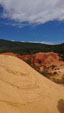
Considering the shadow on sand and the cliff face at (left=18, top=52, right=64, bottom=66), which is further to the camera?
the cliff face at (left=18, top=52, right=64, bottom=66)

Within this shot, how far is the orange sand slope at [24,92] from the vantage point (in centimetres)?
642

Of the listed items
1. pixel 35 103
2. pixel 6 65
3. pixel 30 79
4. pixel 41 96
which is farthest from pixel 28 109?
pixel 6 65

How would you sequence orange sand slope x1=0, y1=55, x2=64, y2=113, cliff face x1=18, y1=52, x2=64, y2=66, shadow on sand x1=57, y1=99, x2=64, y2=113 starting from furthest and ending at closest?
cliff face x1=18, y1=52, x2=64, y2=66
shadow on sand x1=57, y1=99, x2=64, y2=113
orange sand slope x1=0, y1=55, x2=64, y2=113

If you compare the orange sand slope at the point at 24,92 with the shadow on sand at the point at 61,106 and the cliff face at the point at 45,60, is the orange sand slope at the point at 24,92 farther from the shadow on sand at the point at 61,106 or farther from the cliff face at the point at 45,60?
the cliff face at the point at 45,60

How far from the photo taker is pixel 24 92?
6.90m

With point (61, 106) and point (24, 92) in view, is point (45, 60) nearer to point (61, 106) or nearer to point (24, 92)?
point (61, 106)

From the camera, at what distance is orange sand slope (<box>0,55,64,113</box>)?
21.1 ft

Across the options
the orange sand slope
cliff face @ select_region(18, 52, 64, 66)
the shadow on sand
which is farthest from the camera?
cliff face @ select_region(18, 52, 64, 66)

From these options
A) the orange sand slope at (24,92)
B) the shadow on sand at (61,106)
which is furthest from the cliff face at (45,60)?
the shadow on sand at (61,106)

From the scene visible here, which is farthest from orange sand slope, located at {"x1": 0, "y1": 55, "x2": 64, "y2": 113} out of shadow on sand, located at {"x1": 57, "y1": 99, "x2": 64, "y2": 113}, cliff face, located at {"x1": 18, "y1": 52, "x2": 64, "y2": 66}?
cliff face, located at {"x1": 18, "y1": 52, "x2": 64, "y2": 66}

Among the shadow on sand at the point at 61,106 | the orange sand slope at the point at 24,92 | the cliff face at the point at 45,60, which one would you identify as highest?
the orange sand slope at the point at 24,92

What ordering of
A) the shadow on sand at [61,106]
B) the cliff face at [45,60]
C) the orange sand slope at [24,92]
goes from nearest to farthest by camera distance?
the orange sand slope at [24,92], the shadow on sand at [61,106], the cliff face at [45,60]

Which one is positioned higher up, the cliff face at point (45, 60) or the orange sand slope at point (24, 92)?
the orange sand slope at point (24, 92)

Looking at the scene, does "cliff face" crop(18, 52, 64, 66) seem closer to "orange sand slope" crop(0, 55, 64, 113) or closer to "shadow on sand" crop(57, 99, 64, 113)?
"orange sand slope" crop(0, 55, 64, 113)
